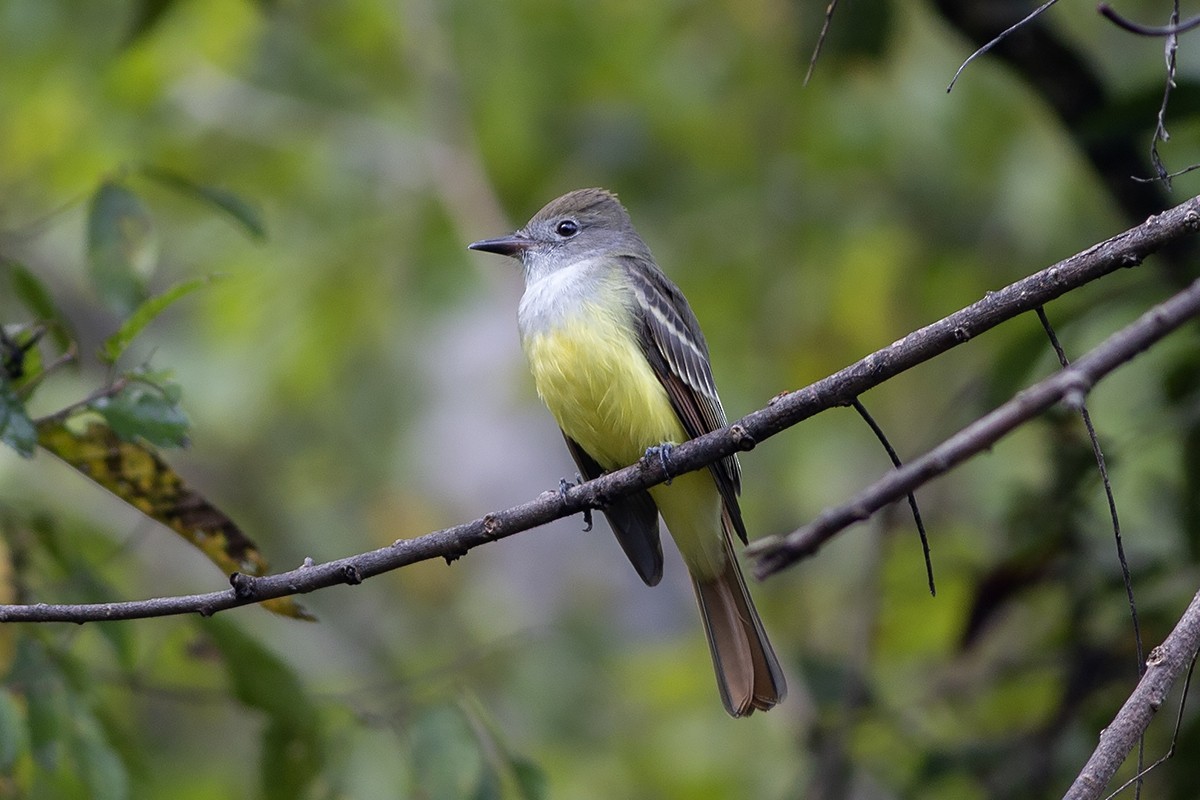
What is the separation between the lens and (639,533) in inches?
170

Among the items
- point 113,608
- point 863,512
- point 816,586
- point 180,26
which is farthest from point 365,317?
point 863,512

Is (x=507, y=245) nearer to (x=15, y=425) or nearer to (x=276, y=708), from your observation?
(x=276, y=708)

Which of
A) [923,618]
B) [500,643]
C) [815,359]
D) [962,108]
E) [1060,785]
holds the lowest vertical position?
[1060,785]

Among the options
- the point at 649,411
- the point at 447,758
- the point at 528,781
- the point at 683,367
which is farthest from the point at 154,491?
the point at 683,367

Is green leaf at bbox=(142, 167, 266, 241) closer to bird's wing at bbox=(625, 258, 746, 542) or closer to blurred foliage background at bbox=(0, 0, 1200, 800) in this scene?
bird's wing at bbox=(625, 258, 746, 542)

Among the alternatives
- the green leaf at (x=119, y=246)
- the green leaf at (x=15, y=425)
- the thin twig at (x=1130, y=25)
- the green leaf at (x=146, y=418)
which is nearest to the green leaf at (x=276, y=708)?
the green leaf at (x=146, y=418)

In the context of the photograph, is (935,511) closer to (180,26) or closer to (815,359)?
(815,359)

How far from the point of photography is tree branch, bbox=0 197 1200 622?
86.7 inches

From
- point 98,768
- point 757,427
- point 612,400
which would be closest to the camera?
point 757,427

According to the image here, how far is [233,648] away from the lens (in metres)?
3.43

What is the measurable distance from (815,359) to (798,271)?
0.54 meters

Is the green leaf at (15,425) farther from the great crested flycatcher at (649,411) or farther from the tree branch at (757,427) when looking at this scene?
the great crested flycatcher at (649,411)

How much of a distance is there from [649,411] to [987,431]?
9.05 feet

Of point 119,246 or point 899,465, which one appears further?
point 119,246
